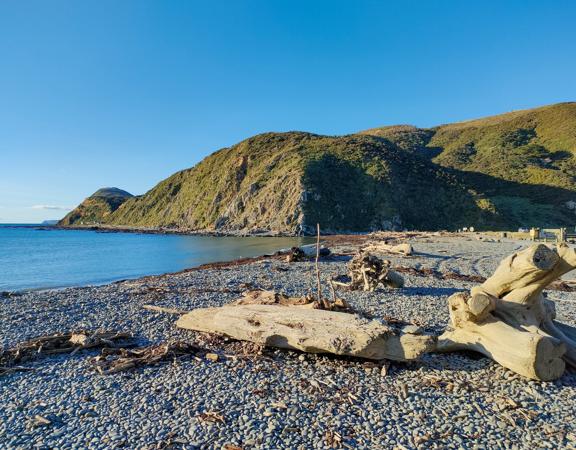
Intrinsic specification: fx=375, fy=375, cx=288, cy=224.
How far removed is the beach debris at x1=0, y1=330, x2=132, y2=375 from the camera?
25.0 ft

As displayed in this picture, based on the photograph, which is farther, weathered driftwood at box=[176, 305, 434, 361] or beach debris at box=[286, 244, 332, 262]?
beach debris at box=[286, 244, 332, 262]

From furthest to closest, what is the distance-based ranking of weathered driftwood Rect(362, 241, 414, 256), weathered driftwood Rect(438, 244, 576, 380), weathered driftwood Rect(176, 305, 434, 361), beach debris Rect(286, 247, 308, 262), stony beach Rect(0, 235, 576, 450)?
weathered driftwood Rect(362, 241, 414, 256), beach debris Rect(286, 247, 308, 262), weathered driftwood Rect(176, 305, 434, 361), weathered driftwood Rect(438, 244, 576, 380), stony beach Rect(0, 235, 576, 450)

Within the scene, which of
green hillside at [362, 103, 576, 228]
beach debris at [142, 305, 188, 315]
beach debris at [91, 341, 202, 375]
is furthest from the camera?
green hillside at [362, 103, 576, 228]

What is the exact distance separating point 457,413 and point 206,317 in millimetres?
5637

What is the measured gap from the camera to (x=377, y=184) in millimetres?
72562

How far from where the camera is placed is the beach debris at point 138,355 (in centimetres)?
707

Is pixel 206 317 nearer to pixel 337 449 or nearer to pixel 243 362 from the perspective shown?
pixel 243 362

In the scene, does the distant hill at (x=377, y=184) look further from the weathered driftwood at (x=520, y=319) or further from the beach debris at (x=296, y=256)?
the weathered driftwood at (x=520, y=319)

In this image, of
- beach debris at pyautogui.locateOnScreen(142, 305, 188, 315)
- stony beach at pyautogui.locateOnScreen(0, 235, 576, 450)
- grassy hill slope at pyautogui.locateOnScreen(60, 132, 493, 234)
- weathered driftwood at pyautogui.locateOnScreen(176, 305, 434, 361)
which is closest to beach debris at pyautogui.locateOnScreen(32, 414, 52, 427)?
stony beach at pyautogui.locateOnScreen(0, 235, 576, 450)

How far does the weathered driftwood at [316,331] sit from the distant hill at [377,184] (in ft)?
186

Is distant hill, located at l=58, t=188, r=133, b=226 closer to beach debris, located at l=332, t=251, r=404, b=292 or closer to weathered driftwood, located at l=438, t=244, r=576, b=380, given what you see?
beach debris, located at l=332, t=251, r=404, b=292

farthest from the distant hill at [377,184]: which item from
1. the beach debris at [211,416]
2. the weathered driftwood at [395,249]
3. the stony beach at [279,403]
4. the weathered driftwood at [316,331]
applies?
the beach debris at [211,416]

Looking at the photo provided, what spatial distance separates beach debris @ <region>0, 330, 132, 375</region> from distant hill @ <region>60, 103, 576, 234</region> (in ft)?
185

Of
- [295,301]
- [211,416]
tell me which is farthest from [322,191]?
[211,416]
